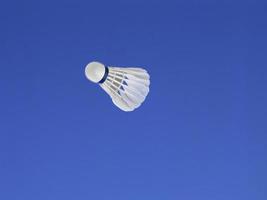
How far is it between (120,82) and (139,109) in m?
0.39

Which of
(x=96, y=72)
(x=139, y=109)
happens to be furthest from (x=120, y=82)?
(x=139, y=109)

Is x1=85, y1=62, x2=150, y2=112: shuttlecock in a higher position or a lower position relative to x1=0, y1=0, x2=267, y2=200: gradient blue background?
lower

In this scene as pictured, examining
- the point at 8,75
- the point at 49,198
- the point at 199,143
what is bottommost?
the point at 49,198

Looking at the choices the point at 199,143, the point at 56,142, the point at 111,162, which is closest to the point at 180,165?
the point at 199,143

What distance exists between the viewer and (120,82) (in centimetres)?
105

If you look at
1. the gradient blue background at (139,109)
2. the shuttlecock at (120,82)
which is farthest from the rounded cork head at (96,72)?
the gradient blue background at (139,109)

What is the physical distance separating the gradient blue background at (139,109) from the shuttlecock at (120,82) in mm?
327

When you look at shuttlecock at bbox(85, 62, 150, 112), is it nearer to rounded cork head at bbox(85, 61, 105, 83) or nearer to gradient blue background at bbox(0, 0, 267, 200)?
rounded cork head at bbox(85, 61, 105, 83)

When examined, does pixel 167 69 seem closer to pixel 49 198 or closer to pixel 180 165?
pixel 180 165

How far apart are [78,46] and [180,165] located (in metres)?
0.46

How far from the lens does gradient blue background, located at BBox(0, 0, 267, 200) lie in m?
1.42

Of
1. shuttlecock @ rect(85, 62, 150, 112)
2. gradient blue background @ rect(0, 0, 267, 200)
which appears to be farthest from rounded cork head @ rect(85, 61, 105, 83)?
gradient blue background @ rect(0, 0, 267, 200)

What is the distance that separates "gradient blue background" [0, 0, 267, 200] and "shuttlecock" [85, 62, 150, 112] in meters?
0.33

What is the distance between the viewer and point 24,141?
1423 millimetres
